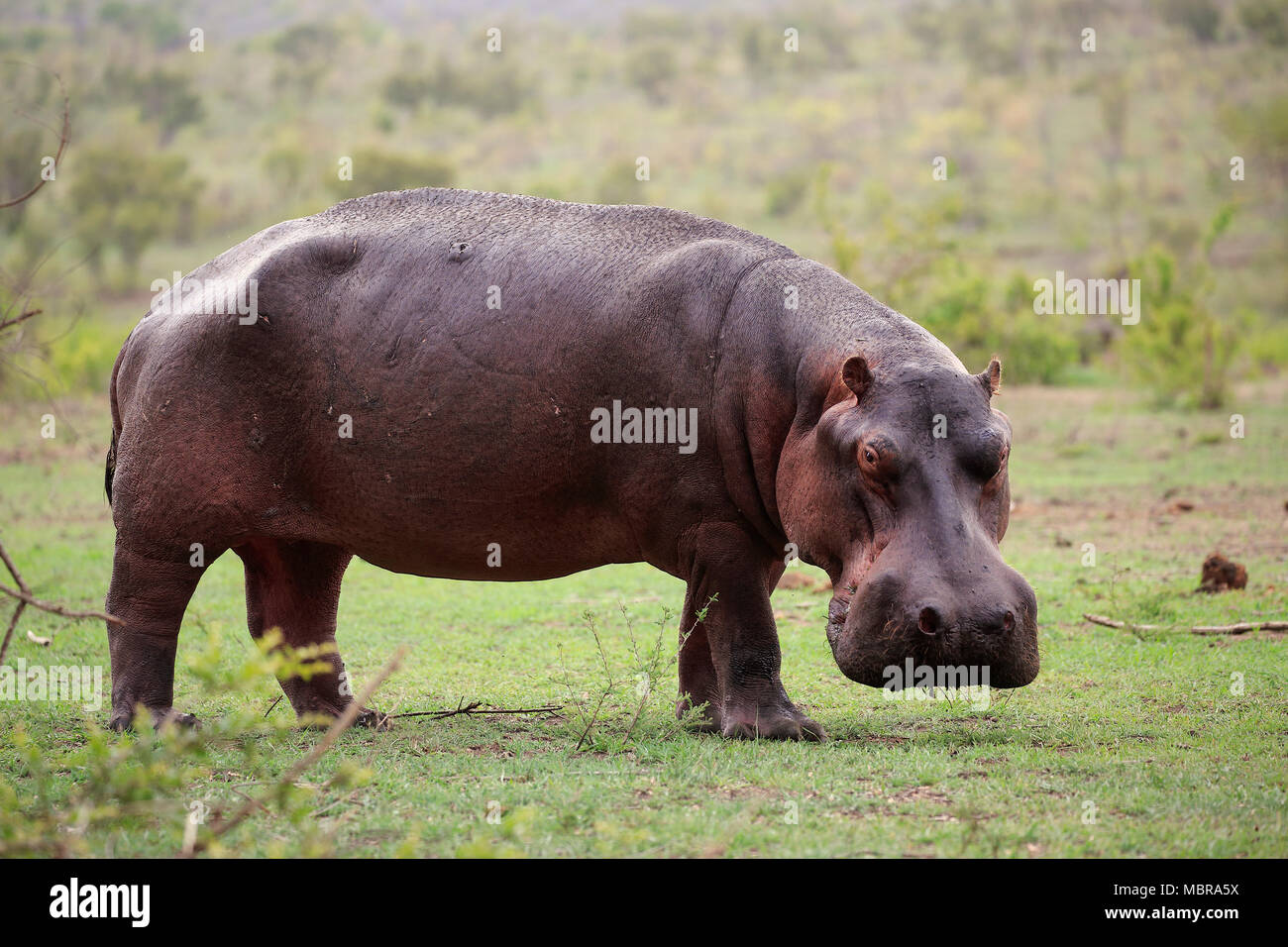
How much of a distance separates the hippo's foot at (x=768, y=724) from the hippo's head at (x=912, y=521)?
602mm

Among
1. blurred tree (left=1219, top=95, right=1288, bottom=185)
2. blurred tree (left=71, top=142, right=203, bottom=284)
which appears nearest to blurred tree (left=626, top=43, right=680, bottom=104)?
blurred tree (left=71, top=142, right=203, bottom=284)

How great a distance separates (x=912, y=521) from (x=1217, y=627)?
153 inches

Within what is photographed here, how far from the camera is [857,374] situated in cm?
Result: 507

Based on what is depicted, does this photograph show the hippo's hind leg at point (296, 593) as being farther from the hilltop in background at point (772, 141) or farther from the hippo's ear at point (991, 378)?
the hilltop in background at point (772, 141)

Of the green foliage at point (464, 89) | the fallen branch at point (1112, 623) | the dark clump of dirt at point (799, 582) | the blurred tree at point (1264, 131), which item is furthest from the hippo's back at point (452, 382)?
the green foliage at point (464, 89)

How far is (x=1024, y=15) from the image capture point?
240 ft

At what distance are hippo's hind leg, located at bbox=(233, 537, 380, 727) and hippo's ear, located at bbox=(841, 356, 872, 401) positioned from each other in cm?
287

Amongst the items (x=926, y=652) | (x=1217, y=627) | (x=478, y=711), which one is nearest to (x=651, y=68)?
(x=1217, y=627)

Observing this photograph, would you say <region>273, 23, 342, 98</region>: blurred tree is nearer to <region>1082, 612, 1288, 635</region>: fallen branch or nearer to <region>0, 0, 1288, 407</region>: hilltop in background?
<region>0, 0, 1288, 407</region>: hilltop in background

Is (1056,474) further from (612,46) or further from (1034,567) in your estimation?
(612,46)

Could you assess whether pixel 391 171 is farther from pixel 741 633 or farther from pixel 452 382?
pixel 741 633
